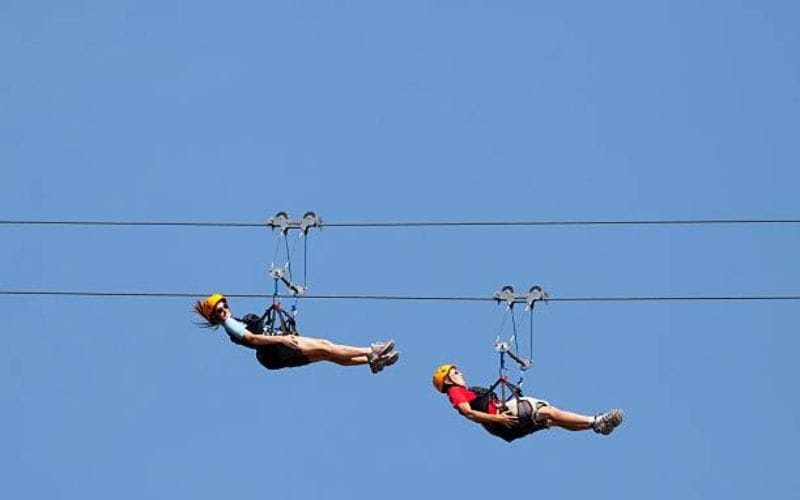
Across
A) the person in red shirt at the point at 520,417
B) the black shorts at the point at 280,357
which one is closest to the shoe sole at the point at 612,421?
the person in red shirt at the point at 520,417

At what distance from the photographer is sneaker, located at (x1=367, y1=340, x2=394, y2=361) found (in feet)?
83.6

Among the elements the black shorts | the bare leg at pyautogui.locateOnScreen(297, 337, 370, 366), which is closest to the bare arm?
the bare leg at pyautogui.locateOnScreen(297, 337, 370, 366)

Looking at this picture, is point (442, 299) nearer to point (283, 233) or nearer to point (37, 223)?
point (283, 233)

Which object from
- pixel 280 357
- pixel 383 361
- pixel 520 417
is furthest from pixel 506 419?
pixel 280 357

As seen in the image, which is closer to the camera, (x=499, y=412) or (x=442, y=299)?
(x=442, y=299)

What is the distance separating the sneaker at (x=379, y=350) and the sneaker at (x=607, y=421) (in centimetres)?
215

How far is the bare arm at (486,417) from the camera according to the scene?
1021 inches

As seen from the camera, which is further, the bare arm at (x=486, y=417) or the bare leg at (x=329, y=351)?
the bare arm at (x=486, y=417)

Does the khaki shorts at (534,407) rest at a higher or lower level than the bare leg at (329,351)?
lower

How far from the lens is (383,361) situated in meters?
25.5

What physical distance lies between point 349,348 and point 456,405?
4.92ft

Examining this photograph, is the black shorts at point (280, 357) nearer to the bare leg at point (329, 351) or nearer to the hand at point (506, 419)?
the bare leg at point (329, 351)

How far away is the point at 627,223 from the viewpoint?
24.7 metres

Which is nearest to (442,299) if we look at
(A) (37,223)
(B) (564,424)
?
(B) (564,424)
